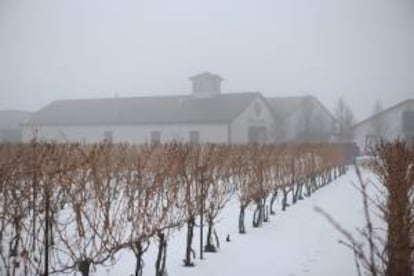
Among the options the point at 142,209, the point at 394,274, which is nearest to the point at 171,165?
the point at 142,209

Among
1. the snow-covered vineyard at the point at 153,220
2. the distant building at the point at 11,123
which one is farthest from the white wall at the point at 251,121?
the snow-covered vineyard at the point at 153,220

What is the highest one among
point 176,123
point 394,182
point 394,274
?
point 176,123

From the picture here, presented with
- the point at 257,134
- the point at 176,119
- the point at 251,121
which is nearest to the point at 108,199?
the point at 176,119

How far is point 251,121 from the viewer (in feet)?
141

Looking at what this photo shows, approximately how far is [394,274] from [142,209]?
11.2 feet

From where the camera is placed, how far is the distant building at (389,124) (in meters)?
47.8

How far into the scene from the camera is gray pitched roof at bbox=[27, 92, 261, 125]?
4212 centimetres

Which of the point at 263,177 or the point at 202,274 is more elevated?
the point at 263,177

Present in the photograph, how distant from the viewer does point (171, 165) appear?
706 cm

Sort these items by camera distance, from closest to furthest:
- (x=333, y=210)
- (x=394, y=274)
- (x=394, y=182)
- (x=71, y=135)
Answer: (x=394, y=274), (x=394, y=182), (x=333, y=210), (x=71, y=135)

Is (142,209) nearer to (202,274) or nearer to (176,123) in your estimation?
(202,274)

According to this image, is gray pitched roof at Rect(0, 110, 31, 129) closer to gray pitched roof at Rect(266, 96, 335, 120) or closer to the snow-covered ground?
gray pitched roof at Rect(266, 96, 335, 120)

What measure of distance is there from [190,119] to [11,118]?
40.3m

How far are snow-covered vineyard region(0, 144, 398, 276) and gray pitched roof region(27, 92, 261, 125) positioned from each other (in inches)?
1127
